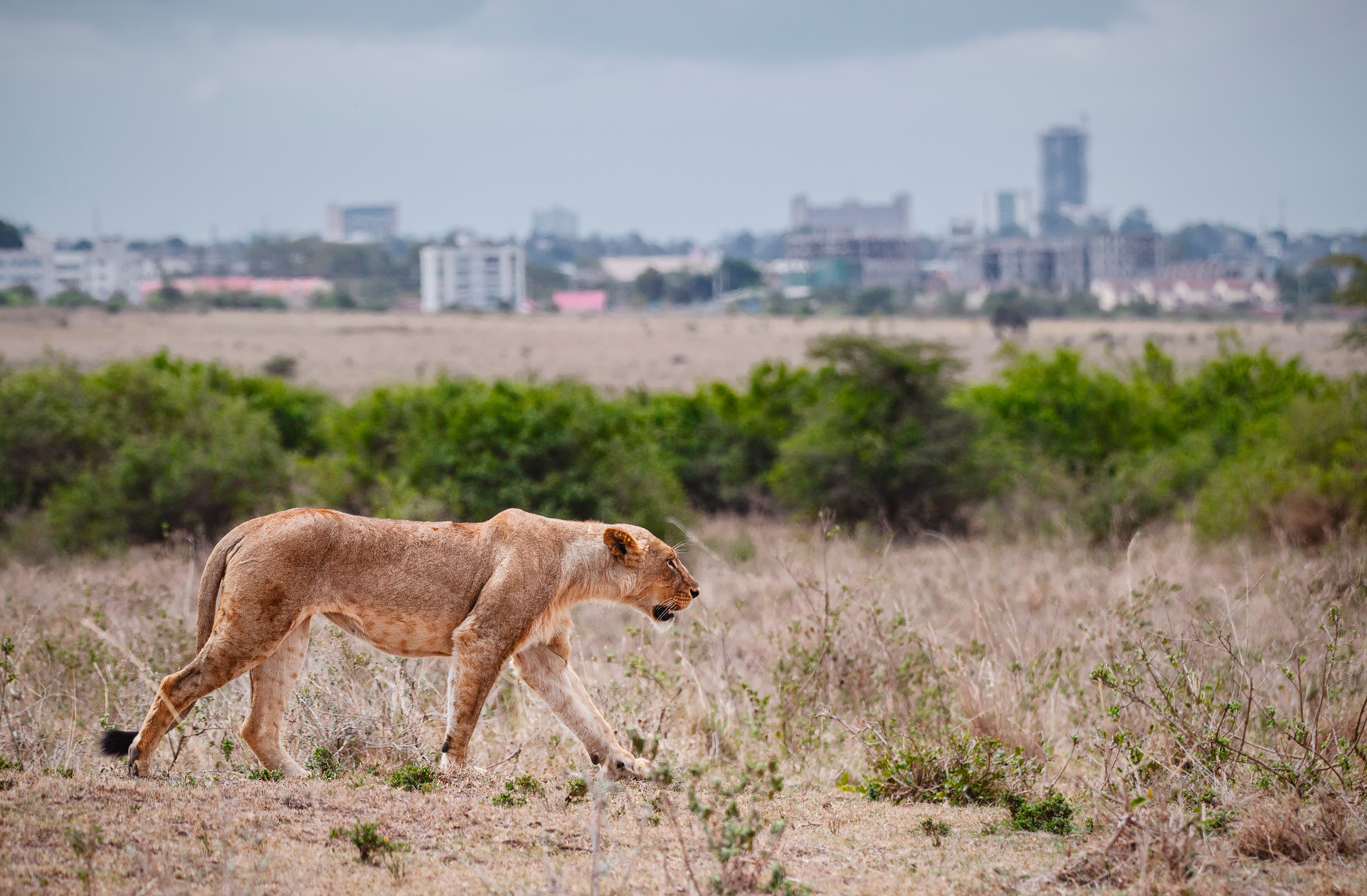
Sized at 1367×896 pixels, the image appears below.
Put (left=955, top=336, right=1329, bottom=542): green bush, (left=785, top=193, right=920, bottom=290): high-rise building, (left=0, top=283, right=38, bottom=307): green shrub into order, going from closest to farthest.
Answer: (left=955, top=336, right=1329, bottom=542): green bush < (left=0, top=283, right=38, bottom=307): green shrub < (left=785, top=193, right=920, bottom=290): high-rise building

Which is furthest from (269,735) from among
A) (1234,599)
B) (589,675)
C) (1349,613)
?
(1349,613)

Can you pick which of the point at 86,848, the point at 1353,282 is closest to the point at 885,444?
the point at 1353,282

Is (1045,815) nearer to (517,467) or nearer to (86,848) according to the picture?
(86,848)

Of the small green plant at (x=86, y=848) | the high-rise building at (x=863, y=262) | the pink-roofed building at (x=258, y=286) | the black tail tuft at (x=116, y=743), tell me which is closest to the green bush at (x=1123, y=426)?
the black tail tuft at (x=116, y=743)

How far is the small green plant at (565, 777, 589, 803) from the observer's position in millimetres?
5621

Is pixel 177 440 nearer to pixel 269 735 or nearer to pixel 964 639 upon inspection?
pixel 964 639

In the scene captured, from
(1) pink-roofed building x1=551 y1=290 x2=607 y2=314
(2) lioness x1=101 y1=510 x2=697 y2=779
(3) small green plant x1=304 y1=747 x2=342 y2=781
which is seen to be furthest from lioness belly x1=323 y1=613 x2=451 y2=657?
(1) pink-roofed building x1=551 y1=290 x2=607 y2=314

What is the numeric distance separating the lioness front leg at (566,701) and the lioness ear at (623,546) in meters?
0.50

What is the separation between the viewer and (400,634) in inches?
228

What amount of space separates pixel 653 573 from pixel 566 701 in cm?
78

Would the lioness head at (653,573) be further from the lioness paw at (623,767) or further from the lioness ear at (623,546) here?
the lioness paw at (623,767)

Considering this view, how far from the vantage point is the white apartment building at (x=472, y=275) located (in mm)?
130125

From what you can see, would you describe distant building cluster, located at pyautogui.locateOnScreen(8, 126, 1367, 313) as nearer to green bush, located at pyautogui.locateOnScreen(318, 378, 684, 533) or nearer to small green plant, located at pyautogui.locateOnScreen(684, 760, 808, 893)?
green bush, located at pyautogui.locateOnScreen(318, 378, 684, 533)

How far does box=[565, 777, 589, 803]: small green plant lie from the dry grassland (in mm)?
47
